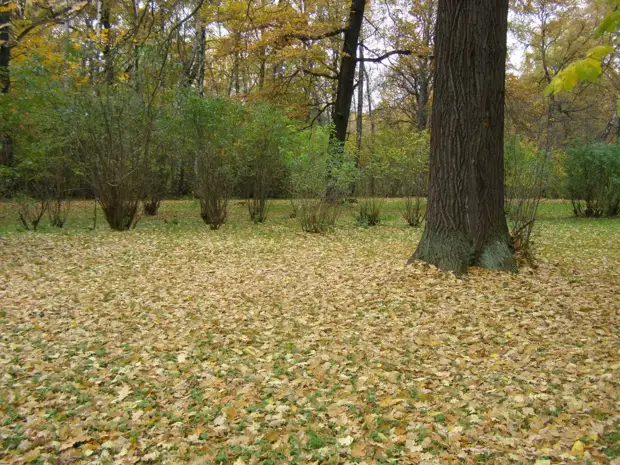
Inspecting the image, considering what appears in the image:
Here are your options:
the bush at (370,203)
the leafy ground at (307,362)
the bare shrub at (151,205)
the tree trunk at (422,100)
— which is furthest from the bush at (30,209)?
the tree trunk at (422,100)

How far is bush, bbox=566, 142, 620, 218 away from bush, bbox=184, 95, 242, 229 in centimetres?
938

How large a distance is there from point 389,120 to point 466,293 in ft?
79.3

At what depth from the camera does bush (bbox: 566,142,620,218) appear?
1229cm

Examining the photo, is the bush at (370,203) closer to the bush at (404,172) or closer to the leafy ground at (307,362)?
the bush at (404,172)

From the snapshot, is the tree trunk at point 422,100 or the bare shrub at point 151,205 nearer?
the bare shrub at point 151,205

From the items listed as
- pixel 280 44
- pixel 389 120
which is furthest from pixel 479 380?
pixel 389 120

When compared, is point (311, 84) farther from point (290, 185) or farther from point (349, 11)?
point (290, 185)

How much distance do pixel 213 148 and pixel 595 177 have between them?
1029 cm

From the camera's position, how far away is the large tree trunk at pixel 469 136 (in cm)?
542

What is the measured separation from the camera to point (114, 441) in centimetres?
263

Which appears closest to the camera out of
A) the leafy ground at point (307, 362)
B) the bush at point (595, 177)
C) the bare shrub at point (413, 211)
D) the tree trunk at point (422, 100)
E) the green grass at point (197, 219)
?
the leafy ground at point (307, 362)

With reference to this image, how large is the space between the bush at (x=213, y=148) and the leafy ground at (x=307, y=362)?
372 cm

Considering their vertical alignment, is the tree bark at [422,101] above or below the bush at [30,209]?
above

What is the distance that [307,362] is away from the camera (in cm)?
363
